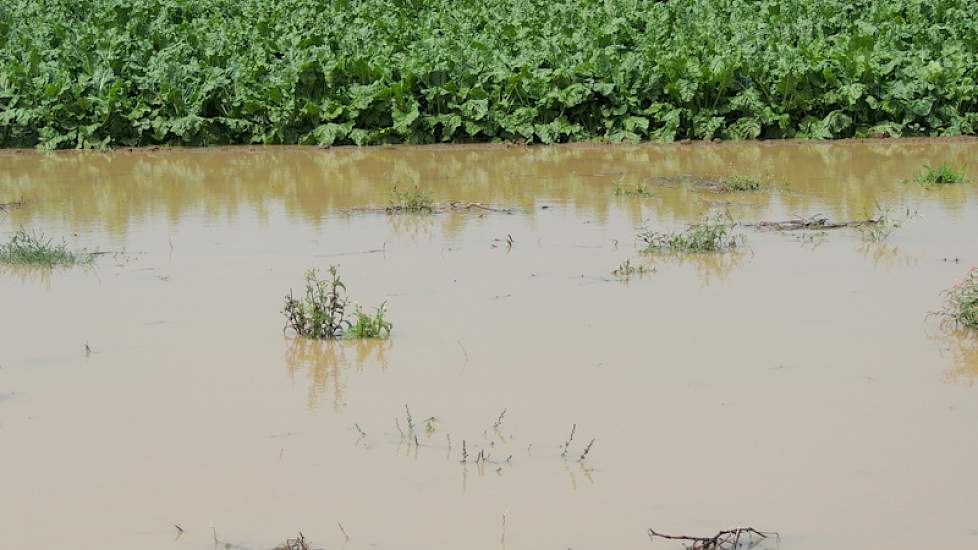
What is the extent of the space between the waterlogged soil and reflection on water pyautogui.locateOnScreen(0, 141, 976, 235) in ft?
0.50

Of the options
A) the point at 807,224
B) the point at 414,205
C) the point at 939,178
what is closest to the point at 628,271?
the point at 807,224

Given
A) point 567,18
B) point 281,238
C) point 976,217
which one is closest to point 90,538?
point 281,238

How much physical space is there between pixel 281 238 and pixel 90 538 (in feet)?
19.1

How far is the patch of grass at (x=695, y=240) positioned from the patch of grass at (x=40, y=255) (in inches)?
142

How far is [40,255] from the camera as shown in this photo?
9367 mm

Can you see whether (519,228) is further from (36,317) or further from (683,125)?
(683,125)

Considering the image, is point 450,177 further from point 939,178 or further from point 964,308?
point 964,308

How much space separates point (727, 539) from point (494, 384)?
2045 millimetres

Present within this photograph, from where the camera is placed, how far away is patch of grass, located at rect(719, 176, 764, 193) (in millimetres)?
12383

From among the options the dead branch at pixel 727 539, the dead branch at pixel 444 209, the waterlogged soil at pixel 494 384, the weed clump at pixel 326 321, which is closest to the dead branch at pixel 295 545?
the waterlogged soil at pixel 494 384

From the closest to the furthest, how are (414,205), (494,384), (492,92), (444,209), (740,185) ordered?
(494,384), (414,205), (444,209), (740,185), (492,92)

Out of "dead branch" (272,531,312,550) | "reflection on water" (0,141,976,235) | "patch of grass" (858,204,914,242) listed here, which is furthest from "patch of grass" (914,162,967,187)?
"dead branch" (272,531,312,550)

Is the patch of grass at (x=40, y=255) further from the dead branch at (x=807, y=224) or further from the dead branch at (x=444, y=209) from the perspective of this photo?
the dead branch at (x=807, y=224)

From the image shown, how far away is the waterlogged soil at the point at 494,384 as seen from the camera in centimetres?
498
